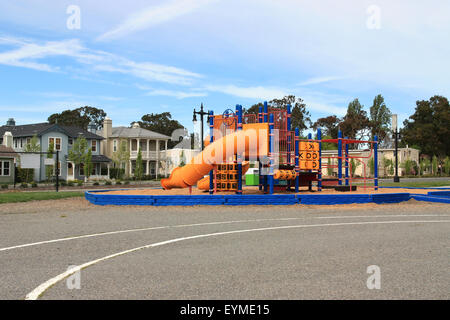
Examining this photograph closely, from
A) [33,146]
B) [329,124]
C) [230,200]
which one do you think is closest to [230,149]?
[230,200]

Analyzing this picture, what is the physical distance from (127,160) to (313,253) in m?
51.2

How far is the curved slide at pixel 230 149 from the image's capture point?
19.2 meters

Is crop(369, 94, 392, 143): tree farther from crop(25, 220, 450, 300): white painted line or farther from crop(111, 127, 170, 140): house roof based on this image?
crop(25, 220, 450, 300): white painted line

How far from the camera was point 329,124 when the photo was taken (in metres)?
84.9

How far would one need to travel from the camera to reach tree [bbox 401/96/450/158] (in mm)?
81562

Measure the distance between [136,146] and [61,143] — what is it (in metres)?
11.9

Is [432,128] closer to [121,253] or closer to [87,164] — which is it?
[87,164]

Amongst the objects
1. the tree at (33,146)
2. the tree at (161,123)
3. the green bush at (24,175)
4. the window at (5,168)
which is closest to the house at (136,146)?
the tree at (33,146)

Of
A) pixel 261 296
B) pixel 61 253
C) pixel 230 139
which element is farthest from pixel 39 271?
pixel 230 139

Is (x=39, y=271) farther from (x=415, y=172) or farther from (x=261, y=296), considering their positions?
(x=415, y=172)

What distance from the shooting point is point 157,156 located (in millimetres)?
62938

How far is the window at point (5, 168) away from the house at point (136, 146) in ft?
45.6

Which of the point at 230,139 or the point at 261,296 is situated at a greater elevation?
the point at 230,139

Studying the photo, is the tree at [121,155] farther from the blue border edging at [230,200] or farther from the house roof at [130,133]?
the blue border edging at [230,200]
